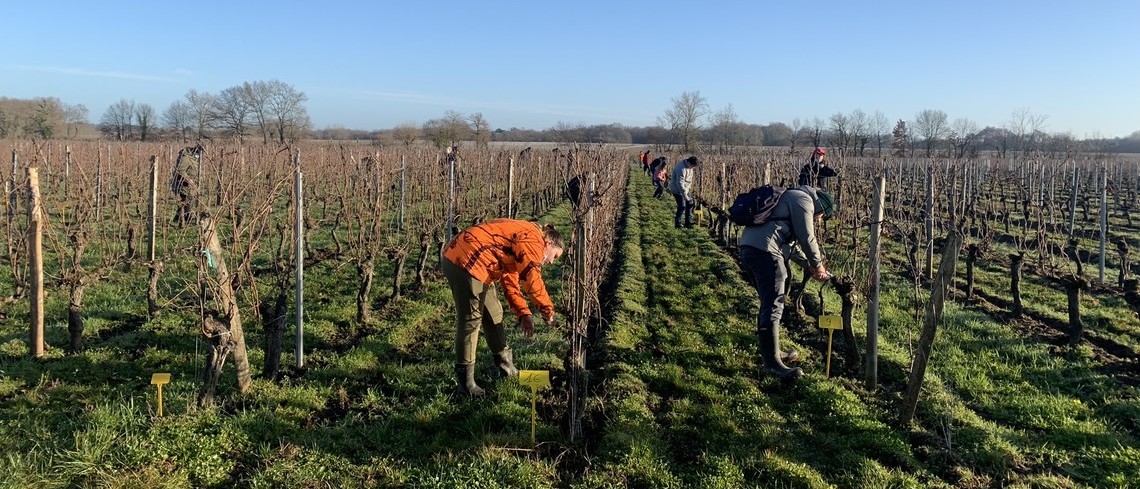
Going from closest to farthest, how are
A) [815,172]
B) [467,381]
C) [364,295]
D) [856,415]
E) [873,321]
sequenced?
1. [856,415]
2. [467,381]
3. [873,321]
4. [364,295]
5. [815,172]

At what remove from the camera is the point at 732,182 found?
45.9ft

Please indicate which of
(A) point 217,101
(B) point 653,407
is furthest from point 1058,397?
(A) point 217,101

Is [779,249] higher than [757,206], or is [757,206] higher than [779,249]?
[757,206]

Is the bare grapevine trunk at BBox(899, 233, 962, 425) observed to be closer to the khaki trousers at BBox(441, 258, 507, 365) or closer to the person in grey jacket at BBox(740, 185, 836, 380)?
the person in grey jacket at BBox(740, 185, 836, 380)

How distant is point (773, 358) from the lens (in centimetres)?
454

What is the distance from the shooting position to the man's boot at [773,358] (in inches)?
176

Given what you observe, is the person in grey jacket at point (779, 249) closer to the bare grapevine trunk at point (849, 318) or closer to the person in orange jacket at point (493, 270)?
the bare grapevine trunk at point (849, 318)

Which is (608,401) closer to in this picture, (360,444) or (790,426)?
(790,426)

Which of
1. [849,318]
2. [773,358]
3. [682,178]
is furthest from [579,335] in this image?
[682,178]

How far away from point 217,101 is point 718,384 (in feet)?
182

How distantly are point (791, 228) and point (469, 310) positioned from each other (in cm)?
227

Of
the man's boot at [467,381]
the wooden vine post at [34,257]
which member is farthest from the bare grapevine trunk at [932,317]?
→ the wooden vine post at [34,257]

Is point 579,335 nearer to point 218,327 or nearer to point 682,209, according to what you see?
point 218,327

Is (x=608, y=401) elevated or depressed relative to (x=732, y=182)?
depressed
